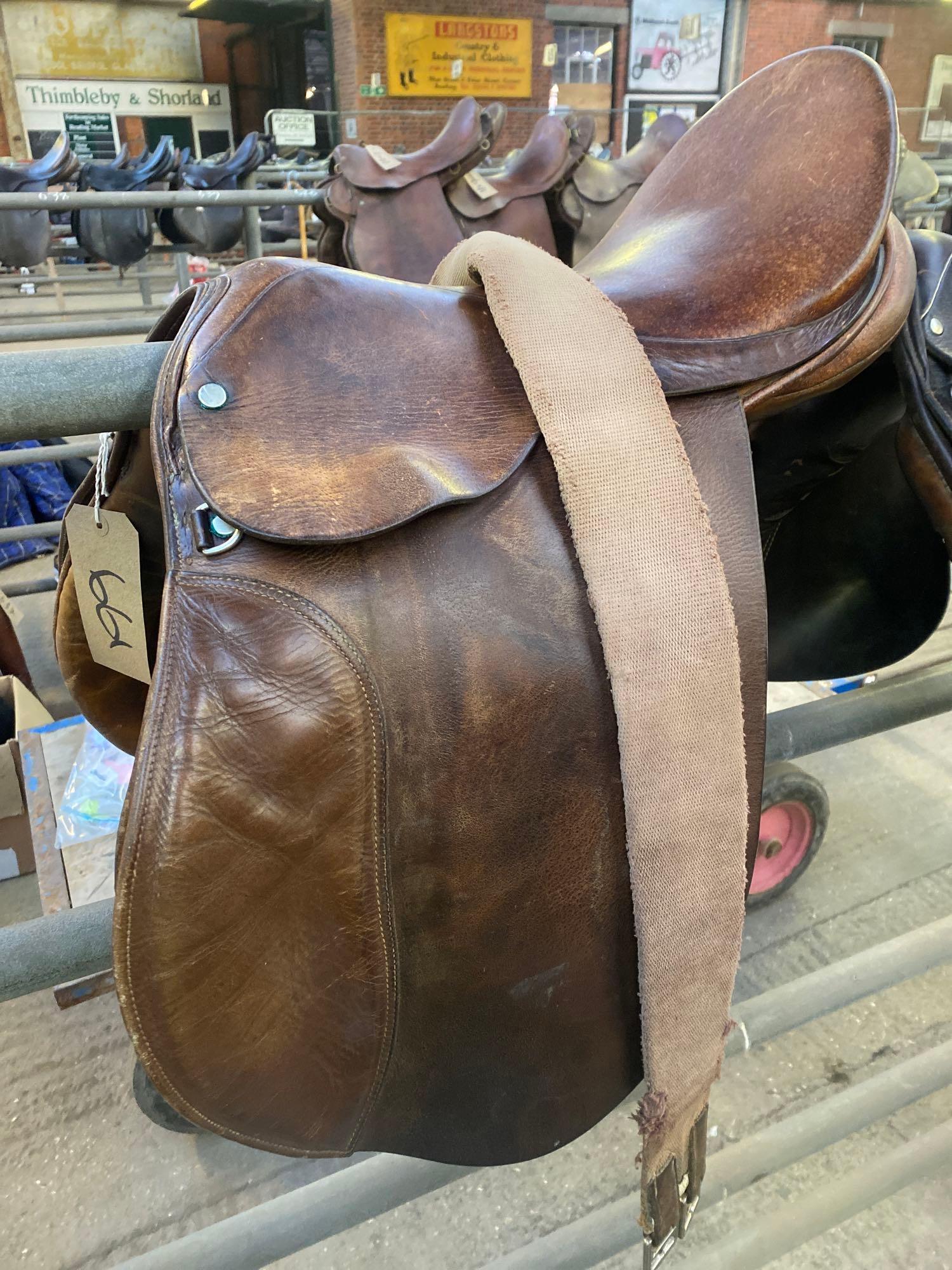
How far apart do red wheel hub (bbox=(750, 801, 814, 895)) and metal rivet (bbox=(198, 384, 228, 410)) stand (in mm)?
1375

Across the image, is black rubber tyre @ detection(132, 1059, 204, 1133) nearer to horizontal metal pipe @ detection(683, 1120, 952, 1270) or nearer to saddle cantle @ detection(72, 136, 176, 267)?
horizontal metal pipe @ detection(683, 1120, 952, 1270)

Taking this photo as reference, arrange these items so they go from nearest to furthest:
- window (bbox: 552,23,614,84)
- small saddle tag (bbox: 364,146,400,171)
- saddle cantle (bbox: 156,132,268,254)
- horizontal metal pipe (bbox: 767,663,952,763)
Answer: horizontal metal pipe (bbox: 767,663,952,763)
small saddle tag (bbox: 364,146,400,171)
saddle cantle (bbox: 156,132,268,254)
window (bbox: 552,23,614,84)

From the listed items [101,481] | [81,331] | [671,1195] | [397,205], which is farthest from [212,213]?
[671,1195]

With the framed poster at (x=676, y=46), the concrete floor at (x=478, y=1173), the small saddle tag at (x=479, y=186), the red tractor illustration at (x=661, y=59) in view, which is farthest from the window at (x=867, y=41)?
the concrete floor at (x=478, y=1173)

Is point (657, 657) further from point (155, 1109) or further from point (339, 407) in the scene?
point (155, 1109)

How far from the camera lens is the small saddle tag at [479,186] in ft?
7.24

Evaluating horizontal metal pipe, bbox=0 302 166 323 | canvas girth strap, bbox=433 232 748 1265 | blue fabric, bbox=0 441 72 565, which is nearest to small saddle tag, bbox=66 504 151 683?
canvas girth strap, bbox=433 232 748 1265

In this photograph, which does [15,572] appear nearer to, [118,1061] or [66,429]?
[118,1061]

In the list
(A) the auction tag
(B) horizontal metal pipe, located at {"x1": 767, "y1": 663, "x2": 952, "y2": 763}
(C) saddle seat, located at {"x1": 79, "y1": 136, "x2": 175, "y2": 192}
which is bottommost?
(A) the auction tag

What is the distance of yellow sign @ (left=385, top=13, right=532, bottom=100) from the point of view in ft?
30.0

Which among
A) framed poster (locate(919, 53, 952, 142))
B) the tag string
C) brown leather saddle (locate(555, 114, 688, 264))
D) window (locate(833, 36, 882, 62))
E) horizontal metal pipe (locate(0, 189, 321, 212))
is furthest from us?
window (locate(833, 36, 882, 62))

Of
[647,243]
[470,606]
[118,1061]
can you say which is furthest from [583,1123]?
[118,1061]

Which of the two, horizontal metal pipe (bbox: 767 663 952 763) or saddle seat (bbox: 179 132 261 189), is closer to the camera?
horizontal metal pipe (bbox: 767 663 952 763)

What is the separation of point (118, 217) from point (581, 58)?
886cm
